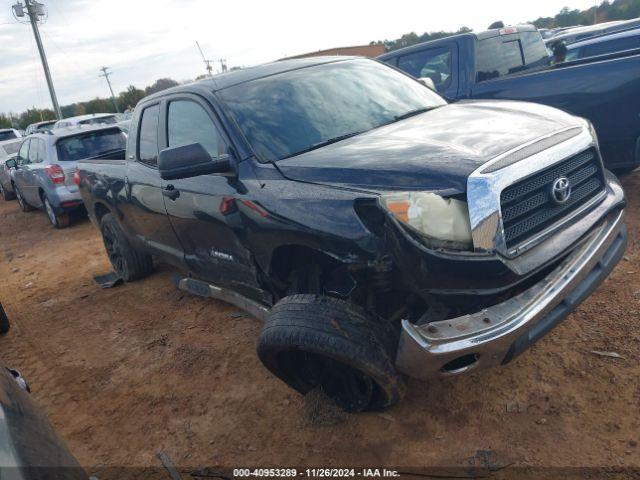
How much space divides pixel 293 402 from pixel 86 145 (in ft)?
23.7

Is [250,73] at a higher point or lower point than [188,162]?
higher

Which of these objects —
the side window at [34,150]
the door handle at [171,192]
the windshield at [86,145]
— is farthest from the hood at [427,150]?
the side window at [34,150]

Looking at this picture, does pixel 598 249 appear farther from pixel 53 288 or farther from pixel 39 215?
pixel 39 215

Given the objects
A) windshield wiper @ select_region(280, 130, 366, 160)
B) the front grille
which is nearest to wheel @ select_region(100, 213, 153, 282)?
windshield wiper @ select_region(280, 130, 366, 160)

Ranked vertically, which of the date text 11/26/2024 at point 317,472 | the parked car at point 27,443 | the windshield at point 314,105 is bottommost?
the date text 11/26/2024 at point 317,472

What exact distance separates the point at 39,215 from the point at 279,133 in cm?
1011

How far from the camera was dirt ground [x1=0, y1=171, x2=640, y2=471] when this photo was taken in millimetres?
2680

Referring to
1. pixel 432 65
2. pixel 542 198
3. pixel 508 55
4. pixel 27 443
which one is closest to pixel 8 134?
pixel 432 65

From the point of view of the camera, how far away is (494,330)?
231 cm

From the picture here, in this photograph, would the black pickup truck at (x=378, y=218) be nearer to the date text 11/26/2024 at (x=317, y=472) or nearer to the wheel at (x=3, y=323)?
the date text 11/26/2024 at (x=317, y=472)

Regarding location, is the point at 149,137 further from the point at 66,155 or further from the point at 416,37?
the point at 416,37

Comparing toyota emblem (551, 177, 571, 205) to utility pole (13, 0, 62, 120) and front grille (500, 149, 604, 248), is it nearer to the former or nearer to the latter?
front grille (500, 149, 604, 248)

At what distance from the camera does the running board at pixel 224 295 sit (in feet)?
11.5

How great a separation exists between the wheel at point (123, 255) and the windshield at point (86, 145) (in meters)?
3.35
